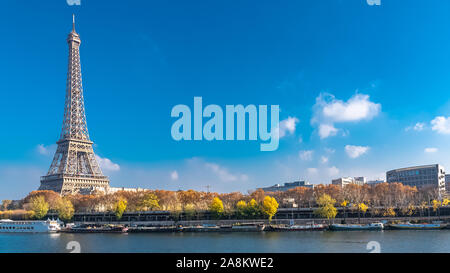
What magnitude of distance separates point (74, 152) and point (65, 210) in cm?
2753

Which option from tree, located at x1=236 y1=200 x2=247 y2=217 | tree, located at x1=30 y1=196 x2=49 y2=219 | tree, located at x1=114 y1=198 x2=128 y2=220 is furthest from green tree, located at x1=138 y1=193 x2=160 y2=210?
tree, located at x1=30 y1=196 x2=49 y2=219

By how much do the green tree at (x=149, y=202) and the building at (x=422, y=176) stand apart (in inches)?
2789

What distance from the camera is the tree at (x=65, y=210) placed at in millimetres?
81562

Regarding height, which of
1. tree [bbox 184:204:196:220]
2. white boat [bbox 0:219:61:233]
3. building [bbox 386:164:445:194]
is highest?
building [bbox 386:164:445:194]

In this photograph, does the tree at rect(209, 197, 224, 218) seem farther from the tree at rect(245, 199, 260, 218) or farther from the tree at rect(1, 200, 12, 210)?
the tree at rect(1, 200, 12, 210)

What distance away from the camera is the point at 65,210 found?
81875mm

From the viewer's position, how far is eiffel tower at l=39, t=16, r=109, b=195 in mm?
103438

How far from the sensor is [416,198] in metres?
75.1

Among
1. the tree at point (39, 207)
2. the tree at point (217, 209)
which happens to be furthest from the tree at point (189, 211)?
the tree at point (39, 207)

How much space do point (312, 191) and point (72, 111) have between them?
66.7 metres

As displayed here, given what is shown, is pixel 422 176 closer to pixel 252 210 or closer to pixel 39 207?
pixel 252 210

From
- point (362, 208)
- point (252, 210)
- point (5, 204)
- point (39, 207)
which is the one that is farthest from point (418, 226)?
point (5, 204)

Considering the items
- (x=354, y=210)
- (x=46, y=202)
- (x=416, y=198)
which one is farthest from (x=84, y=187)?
(x=416, y=198)
